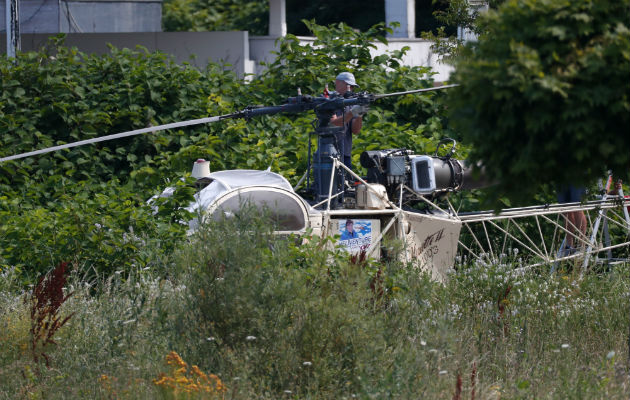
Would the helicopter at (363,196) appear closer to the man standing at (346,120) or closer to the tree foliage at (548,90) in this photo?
the man standing at (346,120)

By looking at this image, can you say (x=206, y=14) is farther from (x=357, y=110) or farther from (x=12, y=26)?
(x=357, y=110)

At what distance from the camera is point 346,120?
700 centimetres

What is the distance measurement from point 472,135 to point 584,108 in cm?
50

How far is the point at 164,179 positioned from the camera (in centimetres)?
977

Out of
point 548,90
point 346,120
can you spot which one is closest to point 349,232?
point 346,120

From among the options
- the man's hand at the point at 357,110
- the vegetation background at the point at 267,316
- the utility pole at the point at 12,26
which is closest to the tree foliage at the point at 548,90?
the vegetation background at the point at 267,316

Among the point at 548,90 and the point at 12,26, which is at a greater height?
the point at 12,26

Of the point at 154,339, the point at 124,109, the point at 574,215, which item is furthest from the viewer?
the point at 124,109

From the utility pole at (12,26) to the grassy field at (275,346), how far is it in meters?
7.37

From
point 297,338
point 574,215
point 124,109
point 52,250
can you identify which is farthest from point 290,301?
point 124,109

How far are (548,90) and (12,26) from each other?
10.4m

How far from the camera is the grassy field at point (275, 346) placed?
4.30m

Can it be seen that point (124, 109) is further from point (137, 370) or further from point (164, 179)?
point (137, 370)

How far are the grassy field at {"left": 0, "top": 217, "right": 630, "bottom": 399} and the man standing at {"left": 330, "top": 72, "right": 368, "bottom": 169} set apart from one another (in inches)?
67.6
